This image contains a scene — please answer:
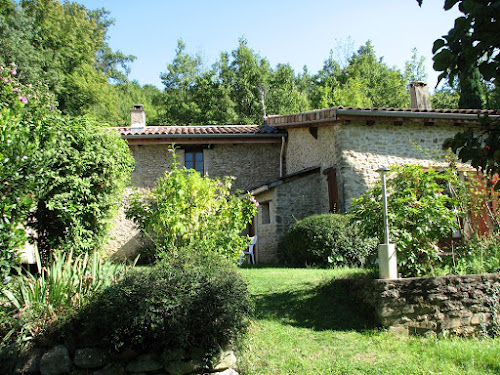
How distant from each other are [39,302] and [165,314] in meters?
1.46

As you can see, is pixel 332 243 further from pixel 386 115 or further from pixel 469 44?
pixel 469 44

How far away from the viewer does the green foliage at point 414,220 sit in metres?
6.33

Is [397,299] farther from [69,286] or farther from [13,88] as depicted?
[13,88]

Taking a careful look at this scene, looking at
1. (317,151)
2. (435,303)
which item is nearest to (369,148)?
(317,151)

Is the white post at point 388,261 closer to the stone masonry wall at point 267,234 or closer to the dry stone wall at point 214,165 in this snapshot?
the stone masonry wall at point 267,234

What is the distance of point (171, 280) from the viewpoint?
4.83m

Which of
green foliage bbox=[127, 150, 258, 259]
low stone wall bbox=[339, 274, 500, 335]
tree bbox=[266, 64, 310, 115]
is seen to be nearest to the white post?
low stone wall bbox=[339, 274, 500, 335]

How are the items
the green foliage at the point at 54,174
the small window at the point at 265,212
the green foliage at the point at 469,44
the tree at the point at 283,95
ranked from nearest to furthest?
the green foliage at the point at 469,44 → the green foliage at the point at 54,174 → the small window at the point at 265,212 → the tree at the point at 283,95

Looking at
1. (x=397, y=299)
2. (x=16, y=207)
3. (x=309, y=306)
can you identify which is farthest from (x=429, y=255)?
(x=16, y=207)

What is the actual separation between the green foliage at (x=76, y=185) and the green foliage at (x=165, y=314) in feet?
4.75

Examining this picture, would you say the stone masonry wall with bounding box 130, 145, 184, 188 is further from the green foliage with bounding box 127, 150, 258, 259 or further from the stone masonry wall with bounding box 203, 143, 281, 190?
the green foliage with bounding box 127, 150, 258, 259

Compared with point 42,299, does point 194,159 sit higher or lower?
A: higher

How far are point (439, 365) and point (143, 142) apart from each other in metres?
11.5

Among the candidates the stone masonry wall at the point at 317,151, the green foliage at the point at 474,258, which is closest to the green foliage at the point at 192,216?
the green foliage at the point at 474,258
